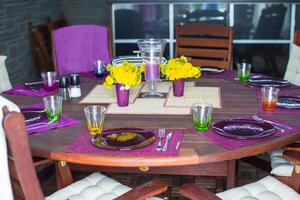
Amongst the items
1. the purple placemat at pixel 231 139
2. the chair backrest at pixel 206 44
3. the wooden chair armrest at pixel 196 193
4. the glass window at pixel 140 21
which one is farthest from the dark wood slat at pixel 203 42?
the wooden chair armrest at pixel 196 193

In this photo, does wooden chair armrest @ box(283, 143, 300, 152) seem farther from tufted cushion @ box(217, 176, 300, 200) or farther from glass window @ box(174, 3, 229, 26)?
glass window @ box(174, 3, 229, 26)

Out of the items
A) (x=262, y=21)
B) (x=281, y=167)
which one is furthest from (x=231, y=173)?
(x=262, y=21)

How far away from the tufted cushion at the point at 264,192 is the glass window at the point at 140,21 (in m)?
2.68

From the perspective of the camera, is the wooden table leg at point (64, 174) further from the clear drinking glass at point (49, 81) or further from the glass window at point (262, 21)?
the glass window at point (262, 21)

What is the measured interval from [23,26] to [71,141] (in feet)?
8.67

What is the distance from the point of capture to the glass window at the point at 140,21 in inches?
165

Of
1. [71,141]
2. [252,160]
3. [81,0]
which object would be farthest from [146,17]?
[71,141]

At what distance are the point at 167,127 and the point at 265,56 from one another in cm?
Result: 269

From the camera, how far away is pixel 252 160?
2.41 meters

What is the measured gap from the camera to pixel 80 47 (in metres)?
3.08

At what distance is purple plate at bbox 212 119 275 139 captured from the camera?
152 centimetres

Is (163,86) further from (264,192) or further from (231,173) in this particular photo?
(264,192)

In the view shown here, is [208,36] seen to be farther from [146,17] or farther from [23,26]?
[23,26]

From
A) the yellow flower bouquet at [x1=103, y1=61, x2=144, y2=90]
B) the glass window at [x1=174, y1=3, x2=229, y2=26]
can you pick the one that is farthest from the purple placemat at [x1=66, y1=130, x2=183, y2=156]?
the glass window at [x1=174, y1=3, x2=229, y2=26]
